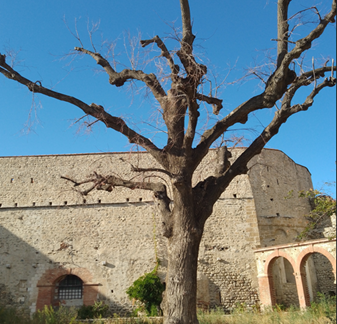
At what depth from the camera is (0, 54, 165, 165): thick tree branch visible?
561 centimetres

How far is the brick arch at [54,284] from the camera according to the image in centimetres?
1371

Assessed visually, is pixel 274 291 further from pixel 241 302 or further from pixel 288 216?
pixel 288 216

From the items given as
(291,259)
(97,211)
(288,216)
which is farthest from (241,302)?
(97,211)

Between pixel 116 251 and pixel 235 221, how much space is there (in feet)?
17.3

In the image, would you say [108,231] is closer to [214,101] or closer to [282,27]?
[214,101]

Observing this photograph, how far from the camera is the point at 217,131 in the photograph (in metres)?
5.74

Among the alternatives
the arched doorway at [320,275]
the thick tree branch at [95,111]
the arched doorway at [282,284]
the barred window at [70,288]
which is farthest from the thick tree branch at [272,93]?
the arched doorway at [320,275]

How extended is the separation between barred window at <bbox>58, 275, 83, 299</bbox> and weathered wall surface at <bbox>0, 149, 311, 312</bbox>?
0.54 m

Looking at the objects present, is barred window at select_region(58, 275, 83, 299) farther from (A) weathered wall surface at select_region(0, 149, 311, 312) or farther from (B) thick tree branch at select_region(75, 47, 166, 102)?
(B) thick tree branch at select_region(75, 47, 166, 102)

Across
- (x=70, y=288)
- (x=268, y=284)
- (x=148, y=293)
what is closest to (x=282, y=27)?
(x=148, y=293)

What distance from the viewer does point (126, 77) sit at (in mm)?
5984

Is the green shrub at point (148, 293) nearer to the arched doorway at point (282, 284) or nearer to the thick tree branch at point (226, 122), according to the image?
the arched doorway at point (282, 284)

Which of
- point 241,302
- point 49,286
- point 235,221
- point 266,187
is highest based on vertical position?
point 266,187

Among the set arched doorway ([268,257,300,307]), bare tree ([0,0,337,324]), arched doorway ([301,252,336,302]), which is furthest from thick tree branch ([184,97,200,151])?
arched doorway ([301,252,336,302])
